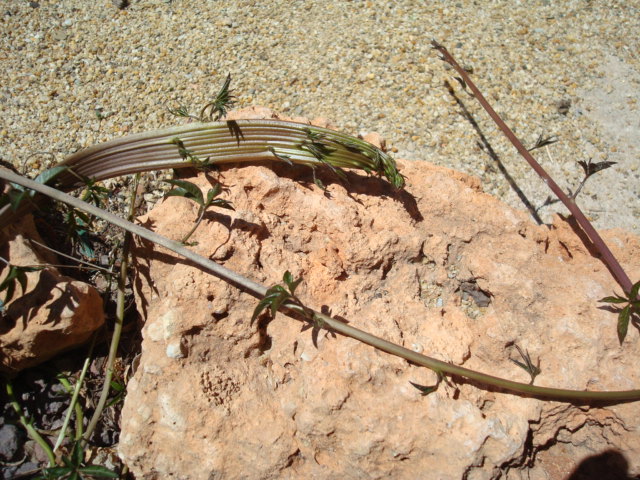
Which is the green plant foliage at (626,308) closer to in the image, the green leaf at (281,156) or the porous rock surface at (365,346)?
the porous rock surface at (365,346)

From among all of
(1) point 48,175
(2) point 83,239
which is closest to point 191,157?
(1) point 48,175

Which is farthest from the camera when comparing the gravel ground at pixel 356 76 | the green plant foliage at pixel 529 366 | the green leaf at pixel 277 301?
the gravel ground at pixel 356 76

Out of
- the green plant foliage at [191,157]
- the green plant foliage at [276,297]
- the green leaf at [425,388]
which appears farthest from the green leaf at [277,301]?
the green plant foliage at [191,157]

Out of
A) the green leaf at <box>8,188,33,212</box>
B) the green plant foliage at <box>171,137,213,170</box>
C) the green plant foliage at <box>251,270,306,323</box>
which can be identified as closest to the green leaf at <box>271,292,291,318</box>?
the green plant foliage at <box>251,270,306,323</box>

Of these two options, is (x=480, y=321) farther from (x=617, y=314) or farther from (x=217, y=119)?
(x=217, y=119)

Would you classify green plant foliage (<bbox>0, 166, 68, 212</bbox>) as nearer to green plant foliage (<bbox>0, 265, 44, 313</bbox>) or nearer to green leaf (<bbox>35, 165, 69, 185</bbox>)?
green leaf (<bbox>35, 165, 69, 185</bbox>)

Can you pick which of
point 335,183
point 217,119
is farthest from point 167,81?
point 335,183
